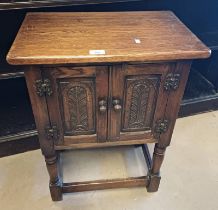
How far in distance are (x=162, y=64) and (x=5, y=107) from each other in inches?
42.0

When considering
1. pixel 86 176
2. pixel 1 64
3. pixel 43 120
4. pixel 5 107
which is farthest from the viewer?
pixel 5 107

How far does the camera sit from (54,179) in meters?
1.05

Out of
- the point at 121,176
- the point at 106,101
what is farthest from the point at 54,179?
the point at 106,101

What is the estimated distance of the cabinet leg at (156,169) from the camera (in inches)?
40.3

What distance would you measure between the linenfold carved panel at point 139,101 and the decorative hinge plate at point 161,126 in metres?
0.03

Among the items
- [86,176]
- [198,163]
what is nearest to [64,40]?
[86,176]

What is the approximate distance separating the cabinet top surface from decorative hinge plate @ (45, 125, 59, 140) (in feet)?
0.87

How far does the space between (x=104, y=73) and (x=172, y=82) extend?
223 millimetres

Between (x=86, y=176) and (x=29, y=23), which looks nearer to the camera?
(x=29, y=23)

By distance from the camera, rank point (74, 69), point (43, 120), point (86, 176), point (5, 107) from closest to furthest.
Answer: point (74, 69) → point (43, 120) → point (86, 176) → point (5, 107)

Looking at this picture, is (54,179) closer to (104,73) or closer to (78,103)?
(78,103)

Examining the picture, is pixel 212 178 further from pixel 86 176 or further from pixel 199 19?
pixel 199 19

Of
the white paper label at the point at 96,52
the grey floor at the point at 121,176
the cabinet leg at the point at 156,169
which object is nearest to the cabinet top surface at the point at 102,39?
the white paper label at the point at 96,52

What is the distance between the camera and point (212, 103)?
5.46 feet
